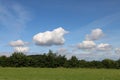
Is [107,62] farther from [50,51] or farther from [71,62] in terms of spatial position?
[50,51]

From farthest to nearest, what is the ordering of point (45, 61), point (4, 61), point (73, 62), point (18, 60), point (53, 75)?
point (73, 62) → point (45, 61) → point (18, 60) → point (4, 61) → point (53, 75)

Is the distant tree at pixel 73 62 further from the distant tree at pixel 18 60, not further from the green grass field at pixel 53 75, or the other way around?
the green grass field at pixel 53 75

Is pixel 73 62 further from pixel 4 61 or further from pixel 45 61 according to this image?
pixel 4 61

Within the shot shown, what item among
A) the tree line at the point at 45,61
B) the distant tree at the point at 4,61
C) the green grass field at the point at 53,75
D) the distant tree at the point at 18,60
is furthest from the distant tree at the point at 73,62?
the green grass field at the point at 53,75

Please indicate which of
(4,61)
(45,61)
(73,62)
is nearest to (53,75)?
(45,61)

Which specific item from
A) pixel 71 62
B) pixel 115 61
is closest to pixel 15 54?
pixel 71 62

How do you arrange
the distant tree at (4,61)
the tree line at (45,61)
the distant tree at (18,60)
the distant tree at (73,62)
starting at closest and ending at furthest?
the distant tree at (4,61), the tree line at (45,61), the distant tree at (18,60), the distant tree at (73,62)

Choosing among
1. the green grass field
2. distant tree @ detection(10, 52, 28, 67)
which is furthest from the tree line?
the green grass field

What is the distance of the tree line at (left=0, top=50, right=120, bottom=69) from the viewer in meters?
101

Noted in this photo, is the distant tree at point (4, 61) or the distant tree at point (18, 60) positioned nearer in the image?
the distant tree at point (4, 61)

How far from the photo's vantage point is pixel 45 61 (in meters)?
102

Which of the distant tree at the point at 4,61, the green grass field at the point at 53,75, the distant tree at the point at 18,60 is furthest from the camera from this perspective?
the distant tree at the point at 18,60

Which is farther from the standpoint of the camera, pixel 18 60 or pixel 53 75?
pixel 18 60

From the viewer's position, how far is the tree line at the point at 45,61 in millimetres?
101000
